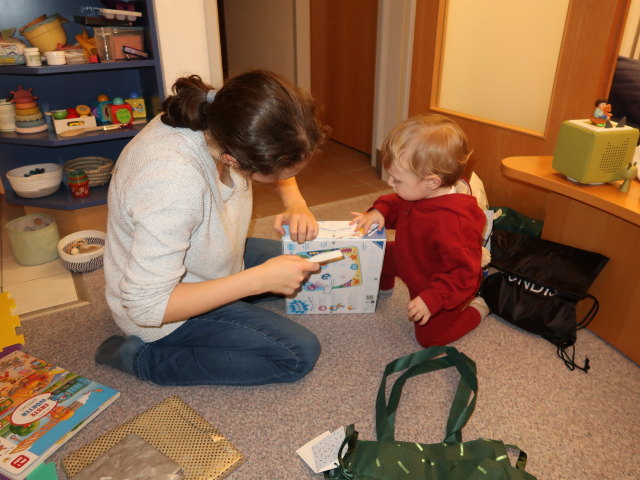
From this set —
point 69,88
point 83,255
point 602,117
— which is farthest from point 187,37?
point 602,117

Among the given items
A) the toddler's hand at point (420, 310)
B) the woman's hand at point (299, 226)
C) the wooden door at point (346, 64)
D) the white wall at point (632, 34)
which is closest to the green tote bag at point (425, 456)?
the toddler's hand at point (420, 310)

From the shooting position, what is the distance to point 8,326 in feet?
4.48

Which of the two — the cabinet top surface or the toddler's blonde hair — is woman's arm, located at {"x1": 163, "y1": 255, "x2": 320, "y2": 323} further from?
the cabinet top surface

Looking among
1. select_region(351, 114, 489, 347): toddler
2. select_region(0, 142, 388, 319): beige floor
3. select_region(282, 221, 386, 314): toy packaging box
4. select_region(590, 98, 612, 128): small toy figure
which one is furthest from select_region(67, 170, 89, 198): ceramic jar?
select_region(590, 98, 612, 128): small toy figure

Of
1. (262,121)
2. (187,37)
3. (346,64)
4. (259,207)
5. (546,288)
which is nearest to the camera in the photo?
(262,121)

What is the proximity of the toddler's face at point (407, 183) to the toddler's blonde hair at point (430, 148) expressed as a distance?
1 cm

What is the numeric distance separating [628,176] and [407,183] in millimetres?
559

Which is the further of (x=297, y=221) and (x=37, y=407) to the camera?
(x=297, y=221)

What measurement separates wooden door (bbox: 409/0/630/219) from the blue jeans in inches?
46.1

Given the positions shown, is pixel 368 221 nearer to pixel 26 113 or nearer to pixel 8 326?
pixel 8 326

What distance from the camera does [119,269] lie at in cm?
105

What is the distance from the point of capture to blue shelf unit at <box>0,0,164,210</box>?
1.74m

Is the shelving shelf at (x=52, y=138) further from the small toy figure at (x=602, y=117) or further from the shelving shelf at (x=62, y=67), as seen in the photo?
the small toy figure at (x=602, y=117)

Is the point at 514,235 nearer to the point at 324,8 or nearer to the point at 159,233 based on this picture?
the point at 159,233
